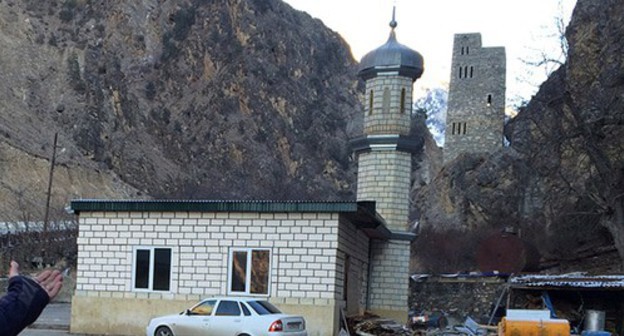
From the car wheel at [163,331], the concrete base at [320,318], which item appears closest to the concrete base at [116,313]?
the car wheel at [163,331]

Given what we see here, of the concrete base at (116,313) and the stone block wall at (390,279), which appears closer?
the concrete base at (116,313)

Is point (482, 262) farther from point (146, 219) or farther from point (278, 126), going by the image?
point (278, 126)

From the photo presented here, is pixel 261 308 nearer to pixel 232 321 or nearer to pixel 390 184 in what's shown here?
pixel 232 321

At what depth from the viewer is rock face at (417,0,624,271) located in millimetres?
33812

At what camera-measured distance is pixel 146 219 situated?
20.9m

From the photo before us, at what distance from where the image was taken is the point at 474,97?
79750 millimetres

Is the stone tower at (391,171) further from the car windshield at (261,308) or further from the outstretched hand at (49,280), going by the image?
the outstretched hand at (49,280)

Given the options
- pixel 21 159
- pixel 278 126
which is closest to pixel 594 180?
pixel 21 159

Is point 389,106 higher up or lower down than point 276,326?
higher up

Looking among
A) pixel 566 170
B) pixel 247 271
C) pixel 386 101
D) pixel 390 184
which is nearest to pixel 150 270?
pixel 247 271

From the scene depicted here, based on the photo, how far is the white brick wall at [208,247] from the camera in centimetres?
1961

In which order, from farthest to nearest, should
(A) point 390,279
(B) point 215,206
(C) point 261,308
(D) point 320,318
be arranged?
(A) point 390,279 < (B) point 215,206 < (D) point 320,318 < (C) point 261,308

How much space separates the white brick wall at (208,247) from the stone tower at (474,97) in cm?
5805

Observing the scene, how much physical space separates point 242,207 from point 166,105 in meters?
61.6
